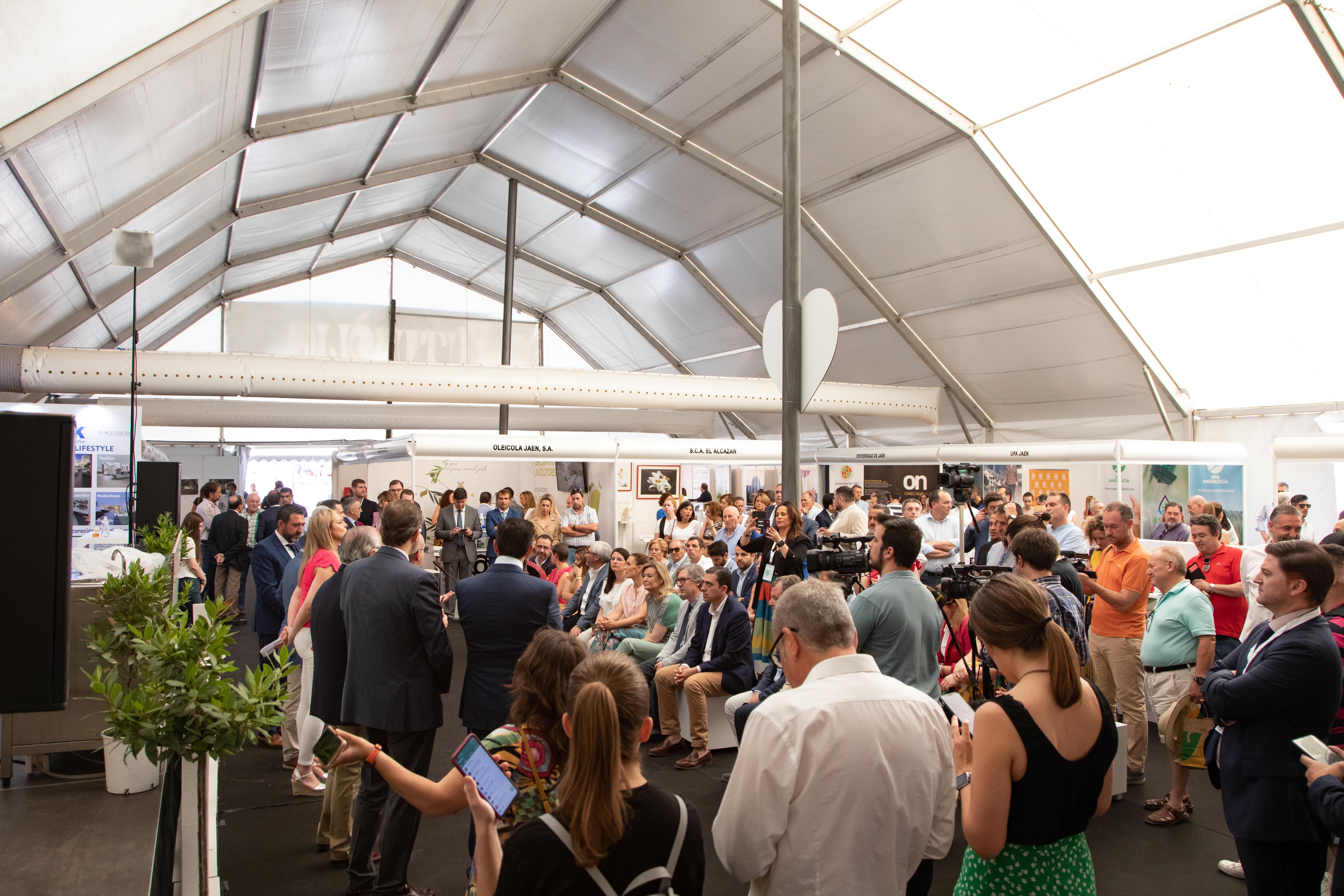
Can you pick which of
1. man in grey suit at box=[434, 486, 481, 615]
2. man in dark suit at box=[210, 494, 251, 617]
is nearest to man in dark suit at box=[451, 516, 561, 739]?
man in grey suit at box=[434, 486, 481, 615]

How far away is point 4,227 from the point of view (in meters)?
6.02

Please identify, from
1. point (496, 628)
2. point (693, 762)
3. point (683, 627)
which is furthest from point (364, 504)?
point (496, 628)

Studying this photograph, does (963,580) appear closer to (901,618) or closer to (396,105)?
(901,618)

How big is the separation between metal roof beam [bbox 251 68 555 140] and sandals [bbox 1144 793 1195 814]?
28.3 ft

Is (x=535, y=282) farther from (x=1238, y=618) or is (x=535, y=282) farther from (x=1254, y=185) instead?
(x=1238, y=618)

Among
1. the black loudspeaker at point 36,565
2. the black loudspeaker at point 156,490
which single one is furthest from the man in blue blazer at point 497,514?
the black loudspeaker at point 36,565

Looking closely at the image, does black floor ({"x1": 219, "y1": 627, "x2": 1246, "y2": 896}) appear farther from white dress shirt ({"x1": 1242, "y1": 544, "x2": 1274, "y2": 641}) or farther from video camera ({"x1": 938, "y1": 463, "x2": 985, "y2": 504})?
video camera ({"x1": 938, "y1": 463, "x2": 985, "y2": 504})

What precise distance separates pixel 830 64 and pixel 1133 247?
4.13m

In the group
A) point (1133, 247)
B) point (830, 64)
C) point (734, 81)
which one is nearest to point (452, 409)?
point (734, 81)

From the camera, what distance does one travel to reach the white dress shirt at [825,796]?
5.51 ft

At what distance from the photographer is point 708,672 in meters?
5.06

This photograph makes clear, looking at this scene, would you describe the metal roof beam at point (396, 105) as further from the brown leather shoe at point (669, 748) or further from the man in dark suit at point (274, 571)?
the brown leather shoe at point (669, 748)

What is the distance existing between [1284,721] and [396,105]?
9.17m

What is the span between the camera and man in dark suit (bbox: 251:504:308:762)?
17.3 feet
